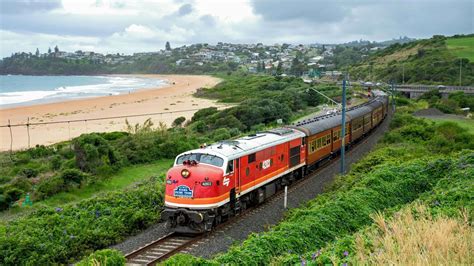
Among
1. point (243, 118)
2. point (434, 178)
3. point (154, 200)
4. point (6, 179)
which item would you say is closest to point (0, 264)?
point (154, 200)

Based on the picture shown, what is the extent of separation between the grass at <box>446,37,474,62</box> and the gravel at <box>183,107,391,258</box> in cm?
9727

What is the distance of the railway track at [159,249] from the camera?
15.8 metres

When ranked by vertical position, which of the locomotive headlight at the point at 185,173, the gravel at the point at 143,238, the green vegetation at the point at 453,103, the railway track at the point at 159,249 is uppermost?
the locomotive headlight at the point at 185,173

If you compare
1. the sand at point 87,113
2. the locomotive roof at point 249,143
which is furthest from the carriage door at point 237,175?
the sand at point 87,113

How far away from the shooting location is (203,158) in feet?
63.4

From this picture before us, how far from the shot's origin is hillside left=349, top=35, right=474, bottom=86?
107 metres

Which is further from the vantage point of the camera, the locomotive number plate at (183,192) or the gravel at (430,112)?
the gravel at (430,112)

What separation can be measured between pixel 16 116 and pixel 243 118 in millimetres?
35192

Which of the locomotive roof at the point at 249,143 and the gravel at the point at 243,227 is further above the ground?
the locomotive roof at the point at 249,143

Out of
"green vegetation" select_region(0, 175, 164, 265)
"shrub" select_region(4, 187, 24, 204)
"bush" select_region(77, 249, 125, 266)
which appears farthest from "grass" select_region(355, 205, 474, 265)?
"shrub" select_region(4, 187, 24, 204)

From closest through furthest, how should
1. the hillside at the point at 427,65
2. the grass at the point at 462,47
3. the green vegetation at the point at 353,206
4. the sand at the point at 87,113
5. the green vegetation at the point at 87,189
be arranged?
1. the green vegetation at the point at 353,206
2. the green vegetation at the point at 87,189
3. the sand at the point at 87,113
4. the hillside at the point at 427,65
5. the grass at the point at 462,47

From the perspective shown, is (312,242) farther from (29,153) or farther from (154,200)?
(29,153)

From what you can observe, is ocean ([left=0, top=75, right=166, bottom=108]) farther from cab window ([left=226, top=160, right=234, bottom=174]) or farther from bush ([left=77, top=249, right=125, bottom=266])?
bush ([left=77, top=249, right=125, bottom=266])

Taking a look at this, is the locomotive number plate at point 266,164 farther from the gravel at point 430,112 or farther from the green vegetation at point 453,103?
the green vegetation at point 453,103
